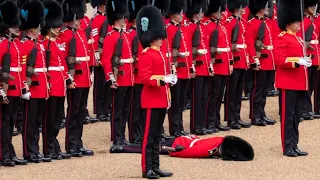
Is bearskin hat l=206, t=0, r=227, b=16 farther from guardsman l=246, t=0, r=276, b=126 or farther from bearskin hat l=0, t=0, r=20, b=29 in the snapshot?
bearskin hat l=0, t=0, r=20, b=29

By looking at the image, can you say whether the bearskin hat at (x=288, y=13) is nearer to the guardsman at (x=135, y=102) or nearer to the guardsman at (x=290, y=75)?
the guardsman at (x=290, y=75)

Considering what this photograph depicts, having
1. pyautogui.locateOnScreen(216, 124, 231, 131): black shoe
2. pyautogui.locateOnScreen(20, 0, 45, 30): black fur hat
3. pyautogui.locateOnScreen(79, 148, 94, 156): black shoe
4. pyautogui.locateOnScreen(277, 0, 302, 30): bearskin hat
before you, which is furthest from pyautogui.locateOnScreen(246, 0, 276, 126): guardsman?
pyautogui.locateOnScreen(20, 0, 45, 30): black fur hat

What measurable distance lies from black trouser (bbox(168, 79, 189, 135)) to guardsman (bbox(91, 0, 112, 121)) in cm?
116

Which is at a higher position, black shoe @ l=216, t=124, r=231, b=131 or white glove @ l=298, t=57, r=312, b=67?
white glove @ l=298, t=57, r=312, b=67

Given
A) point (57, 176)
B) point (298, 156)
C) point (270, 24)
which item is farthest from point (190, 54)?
point (57, 176)

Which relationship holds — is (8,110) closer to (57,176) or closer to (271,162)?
(57,176)

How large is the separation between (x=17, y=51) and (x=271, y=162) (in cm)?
276

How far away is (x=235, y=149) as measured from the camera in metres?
11.3

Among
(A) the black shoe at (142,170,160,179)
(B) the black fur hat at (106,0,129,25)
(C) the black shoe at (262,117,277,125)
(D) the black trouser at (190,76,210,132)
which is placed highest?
(B) the black fur hat at (106,0,129,25)

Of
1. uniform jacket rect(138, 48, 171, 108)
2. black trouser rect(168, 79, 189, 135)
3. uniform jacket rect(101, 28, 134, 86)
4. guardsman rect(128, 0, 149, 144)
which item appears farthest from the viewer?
black trouser rect(168, 79, 189, 135)

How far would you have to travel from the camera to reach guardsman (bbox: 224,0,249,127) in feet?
44.8

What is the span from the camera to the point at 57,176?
414 inches

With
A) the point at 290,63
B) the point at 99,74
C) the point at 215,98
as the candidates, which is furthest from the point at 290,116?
the point at 99,74

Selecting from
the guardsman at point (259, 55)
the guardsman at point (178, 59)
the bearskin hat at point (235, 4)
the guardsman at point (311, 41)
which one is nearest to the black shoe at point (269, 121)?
the guardsman at point (259, 55)
